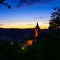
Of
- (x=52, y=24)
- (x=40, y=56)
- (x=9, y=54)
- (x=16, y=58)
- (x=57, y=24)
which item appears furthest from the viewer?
(x=52, y=24)

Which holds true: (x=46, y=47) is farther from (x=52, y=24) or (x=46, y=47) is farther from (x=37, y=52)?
(x=52, y=24)

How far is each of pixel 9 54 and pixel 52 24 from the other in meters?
49.1

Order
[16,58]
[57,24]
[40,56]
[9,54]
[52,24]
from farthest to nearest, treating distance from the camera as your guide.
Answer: [52,24]
[57,24]
[9,54]
[16,58]
[40,56]

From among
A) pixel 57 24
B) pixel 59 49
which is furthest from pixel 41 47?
pixel 57 24

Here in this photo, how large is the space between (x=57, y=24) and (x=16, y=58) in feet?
159

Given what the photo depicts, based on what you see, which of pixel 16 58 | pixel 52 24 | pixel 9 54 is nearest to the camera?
pixel 16 58

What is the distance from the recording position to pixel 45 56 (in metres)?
25.5

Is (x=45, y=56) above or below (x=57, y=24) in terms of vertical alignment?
below

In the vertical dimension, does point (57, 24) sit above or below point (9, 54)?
above

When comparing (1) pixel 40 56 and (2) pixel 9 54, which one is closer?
(1) pixel 40 56

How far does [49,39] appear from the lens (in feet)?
93.4

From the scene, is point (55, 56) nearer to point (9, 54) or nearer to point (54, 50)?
point (54, 50)

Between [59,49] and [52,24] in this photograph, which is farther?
[52,24]

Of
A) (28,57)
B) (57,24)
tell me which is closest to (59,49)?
(28,57)
